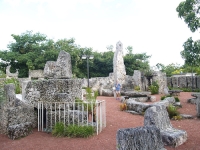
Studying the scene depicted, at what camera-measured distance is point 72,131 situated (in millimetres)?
6336

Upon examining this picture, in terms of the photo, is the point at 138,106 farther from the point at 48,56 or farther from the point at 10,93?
the point at 48,56

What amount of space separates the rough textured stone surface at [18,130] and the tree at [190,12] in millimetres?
7946

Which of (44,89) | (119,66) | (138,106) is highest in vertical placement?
(119,66)

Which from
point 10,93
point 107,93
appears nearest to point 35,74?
point 107,93

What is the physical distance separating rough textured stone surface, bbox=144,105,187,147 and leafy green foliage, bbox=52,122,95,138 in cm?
183

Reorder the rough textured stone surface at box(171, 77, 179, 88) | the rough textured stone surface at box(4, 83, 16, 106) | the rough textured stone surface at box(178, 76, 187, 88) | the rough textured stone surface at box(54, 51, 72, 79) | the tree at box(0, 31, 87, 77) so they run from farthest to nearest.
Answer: the tree at box(0, 31, 87, 77), the rough textured stone surface at box(171, 77, 179, 88), the rough textured stone surface at box(178, 76, 187, 88), the rough textured stone surface at box(54, 51, 72, 79), the rough textured stone surface at box(4, 83, 16, 106)

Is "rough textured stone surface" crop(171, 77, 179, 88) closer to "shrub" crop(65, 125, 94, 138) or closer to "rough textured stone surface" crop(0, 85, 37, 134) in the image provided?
"shrub" crop(65, 125, 94, 138)

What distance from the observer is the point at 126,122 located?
323 inches

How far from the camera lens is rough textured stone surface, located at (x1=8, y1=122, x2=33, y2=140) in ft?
21.0

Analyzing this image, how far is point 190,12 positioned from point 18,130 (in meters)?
8.95

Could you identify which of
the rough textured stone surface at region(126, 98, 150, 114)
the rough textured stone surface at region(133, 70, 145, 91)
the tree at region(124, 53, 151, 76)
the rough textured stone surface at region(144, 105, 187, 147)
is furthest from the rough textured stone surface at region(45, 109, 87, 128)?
the tree at region(124, 53, 151, 76)

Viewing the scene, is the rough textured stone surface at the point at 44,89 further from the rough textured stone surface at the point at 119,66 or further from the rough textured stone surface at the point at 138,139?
the rough textured stone surface at the point at 119,66

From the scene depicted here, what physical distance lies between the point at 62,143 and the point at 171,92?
12.0 meters

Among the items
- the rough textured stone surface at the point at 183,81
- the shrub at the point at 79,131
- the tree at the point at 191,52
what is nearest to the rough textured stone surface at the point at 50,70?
the shrub at the point at 79,131
